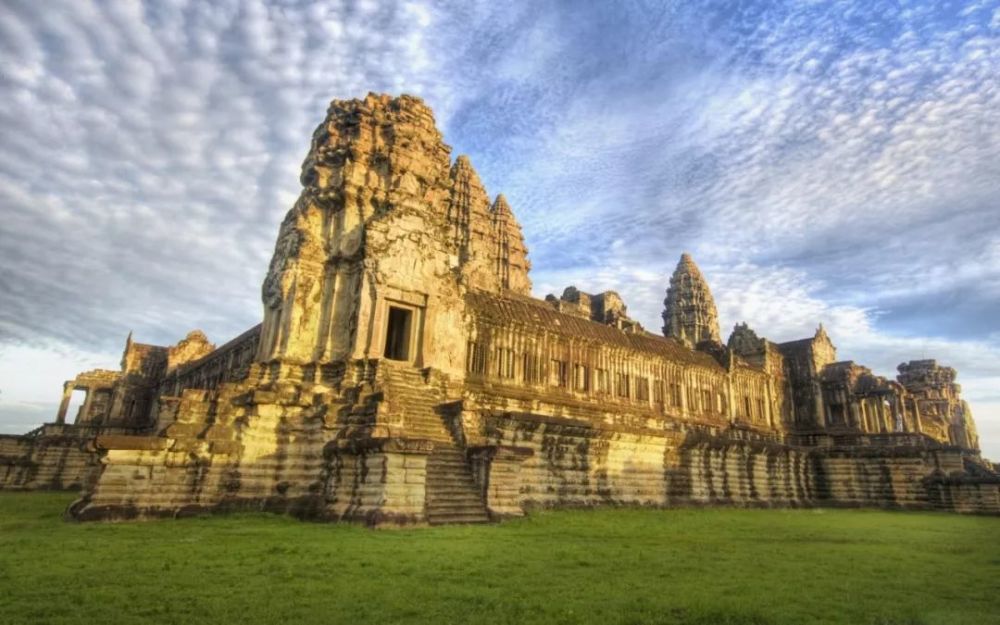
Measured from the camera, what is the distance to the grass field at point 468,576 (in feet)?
21.8

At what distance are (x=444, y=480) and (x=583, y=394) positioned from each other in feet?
44.6

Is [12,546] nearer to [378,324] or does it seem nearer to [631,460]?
[378,324]

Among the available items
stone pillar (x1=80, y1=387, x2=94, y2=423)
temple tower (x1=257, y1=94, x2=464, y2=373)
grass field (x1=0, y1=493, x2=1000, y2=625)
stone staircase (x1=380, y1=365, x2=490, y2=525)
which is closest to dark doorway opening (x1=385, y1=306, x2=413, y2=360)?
temple tower (x1=257, y1=94, x2=464, y2=373)

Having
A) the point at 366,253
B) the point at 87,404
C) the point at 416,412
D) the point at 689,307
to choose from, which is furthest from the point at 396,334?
the point at 689,307

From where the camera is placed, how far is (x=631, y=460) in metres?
24.2

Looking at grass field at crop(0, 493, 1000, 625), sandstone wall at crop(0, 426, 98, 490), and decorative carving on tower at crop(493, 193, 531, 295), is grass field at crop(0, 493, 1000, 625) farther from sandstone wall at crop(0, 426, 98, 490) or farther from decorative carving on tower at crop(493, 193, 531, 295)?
decorative carving on tower at crop(493, 193, 531, 295)

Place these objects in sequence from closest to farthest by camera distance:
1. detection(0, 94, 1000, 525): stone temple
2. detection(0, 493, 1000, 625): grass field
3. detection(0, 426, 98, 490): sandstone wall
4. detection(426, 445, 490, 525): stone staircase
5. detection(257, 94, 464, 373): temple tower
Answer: detection(0, 493, 1000, 625): grass field < detection(426, 445, 490, 525): stone staircase < detection(0, 94, 1000, 525): stone temple < detection(257, 94, 464, 373): temple tower < detection(0, 426, 98, 490): sandstone wall

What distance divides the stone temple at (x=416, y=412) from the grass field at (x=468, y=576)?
1.99 meters

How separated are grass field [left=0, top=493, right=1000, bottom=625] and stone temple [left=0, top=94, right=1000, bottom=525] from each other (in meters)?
1.99

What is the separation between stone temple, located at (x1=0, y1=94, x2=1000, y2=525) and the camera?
51.3ft

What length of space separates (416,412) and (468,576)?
32.5ft

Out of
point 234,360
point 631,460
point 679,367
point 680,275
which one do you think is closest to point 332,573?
point 631,460

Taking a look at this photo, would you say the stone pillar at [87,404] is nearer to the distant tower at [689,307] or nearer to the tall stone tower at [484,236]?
the tall stone tower at [484,236]

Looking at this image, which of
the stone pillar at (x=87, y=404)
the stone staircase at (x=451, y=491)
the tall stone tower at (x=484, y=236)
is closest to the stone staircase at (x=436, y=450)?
the stone staircase at (x=451, y=491)
